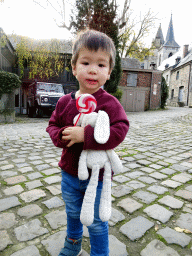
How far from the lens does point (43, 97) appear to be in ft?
37.1

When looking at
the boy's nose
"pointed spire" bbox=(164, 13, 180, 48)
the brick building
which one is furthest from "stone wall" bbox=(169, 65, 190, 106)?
the boy's nose

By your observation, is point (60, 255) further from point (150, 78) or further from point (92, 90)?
point (150, 78)

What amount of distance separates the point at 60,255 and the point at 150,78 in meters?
21.6

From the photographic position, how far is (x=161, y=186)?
2840mm

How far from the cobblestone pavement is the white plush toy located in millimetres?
681

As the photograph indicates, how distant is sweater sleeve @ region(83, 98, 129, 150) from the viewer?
1174 millimetres

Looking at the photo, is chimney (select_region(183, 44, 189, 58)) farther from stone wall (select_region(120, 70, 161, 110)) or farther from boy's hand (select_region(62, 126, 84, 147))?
boy's hand (select_region(62, 126, 84, 147))

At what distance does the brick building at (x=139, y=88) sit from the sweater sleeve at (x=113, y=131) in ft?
62.4

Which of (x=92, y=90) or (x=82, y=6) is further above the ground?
(x=82, y=6)

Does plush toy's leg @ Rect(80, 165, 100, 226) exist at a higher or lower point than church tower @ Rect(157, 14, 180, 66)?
lower

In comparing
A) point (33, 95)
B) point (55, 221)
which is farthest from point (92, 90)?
point (33, 95)

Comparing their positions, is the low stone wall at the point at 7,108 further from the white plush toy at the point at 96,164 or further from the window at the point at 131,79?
the window at the point at 131,79

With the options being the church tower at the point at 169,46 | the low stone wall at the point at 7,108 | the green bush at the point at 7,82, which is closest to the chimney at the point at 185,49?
the church tower at the point at 169,46

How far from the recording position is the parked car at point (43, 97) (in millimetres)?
11406
